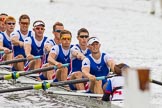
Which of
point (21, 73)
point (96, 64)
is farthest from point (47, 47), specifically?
point (96, 64)

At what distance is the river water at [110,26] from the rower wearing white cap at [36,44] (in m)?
0.87

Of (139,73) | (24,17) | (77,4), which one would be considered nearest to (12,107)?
(24,17)

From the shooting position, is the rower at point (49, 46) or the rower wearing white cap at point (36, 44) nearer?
the rower at point (49, 46)

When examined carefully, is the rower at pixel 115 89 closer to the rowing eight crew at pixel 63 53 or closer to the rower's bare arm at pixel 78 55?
the rowing eight crew at pixel 63 53

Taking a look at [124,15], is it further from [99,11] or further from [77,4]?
[77,4]

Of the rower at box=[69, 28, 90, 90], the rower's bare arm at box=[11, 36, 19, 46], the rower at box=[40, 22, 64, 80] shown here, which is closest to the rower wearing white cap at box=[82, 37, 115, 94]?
the rower at box=[69, 28, 90, 90]

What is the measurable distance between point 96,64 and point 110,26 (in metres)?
17.9

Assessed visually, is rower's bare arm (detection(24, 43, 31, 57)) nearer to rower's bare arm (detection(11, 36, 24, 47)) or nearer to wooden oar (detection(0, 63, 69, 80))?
rower's bare arm (detection(11, 36, 24, 47))

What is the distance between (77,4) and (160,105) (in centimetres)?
2984

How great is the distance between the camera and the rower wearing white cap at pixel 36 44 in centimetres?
1185

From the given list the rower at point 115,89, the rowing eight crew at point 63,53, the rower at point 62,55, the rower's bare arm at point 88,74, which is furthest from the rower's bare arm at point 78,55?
the rower at point 115,89

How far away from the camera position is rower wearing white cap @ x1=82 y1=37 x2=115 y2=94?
31.0 ft

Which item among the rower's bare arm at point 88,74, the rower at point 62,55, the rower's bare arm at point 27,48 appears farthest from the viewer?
the rower's bare arm at point 27,48

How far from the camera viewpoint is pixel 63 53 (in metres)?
11.1
